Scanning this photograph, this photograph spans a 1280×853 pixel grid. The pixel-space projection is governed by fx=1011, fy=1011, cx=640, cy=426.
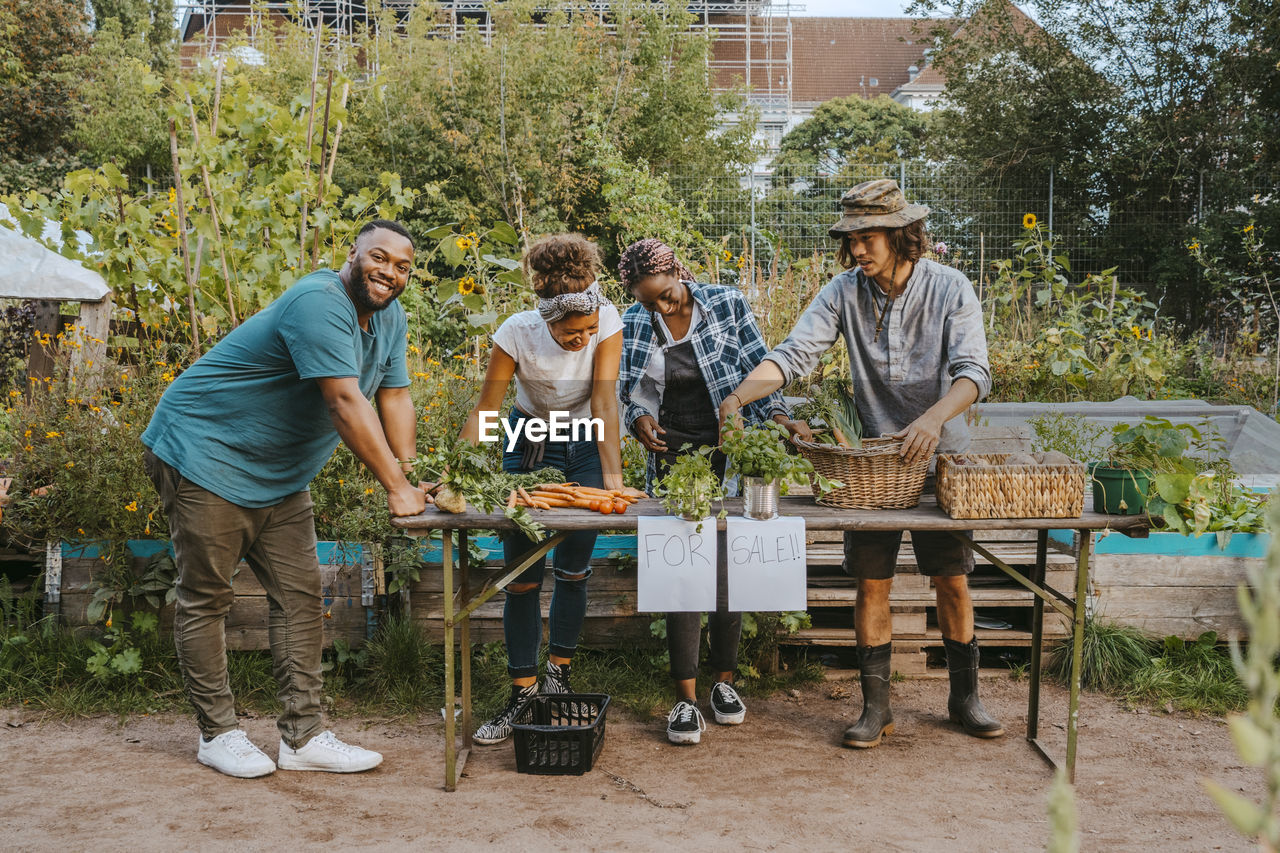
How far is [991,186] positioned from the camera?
1359 cm

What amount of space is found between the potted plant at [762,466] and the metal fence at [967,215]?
31.5 feet

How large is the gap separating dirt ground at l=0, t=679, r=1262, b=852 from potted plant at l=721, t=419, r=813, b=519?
93 centimetres

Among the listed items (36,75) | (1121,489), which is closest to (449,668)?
(1121,489)

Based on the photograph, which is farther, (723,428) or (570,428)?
(570,428)

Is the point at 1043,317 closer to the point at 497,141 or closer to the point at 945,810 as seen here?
the point at 945,810

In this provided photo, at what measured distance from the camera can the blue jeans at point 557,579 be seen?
3.50m

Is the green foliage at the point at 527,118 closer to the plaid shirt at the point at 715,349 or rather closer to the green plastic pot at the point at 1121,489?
the plaid shirt at the point at 715,349

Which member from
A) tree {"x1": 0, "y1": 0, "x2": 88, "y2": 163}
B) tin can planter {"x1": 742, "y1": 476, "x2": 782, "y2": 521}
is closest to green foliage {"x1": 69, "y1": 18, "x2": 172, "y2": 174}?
tree {"x1": 0, "y1": 0, "x2": 88, "y2": 163}

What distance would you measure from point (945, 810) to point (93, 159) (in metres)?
19.5

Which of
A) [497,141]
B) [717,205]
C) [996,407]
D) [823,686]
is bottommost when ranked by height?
[823,686]

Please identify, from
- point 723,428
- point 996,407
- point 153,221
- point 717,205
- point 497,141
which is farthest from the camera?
→ point 497,141

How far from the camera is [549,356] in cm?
339

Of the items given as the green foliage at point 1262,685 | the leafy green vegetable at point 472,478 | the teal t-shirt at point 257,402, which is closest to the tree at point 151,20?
the teal t-shirt at point 257,402

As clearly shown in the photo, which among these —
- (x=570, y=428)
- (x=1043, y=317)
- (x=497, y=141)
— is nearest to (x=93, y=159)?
(x=497, y=141)
